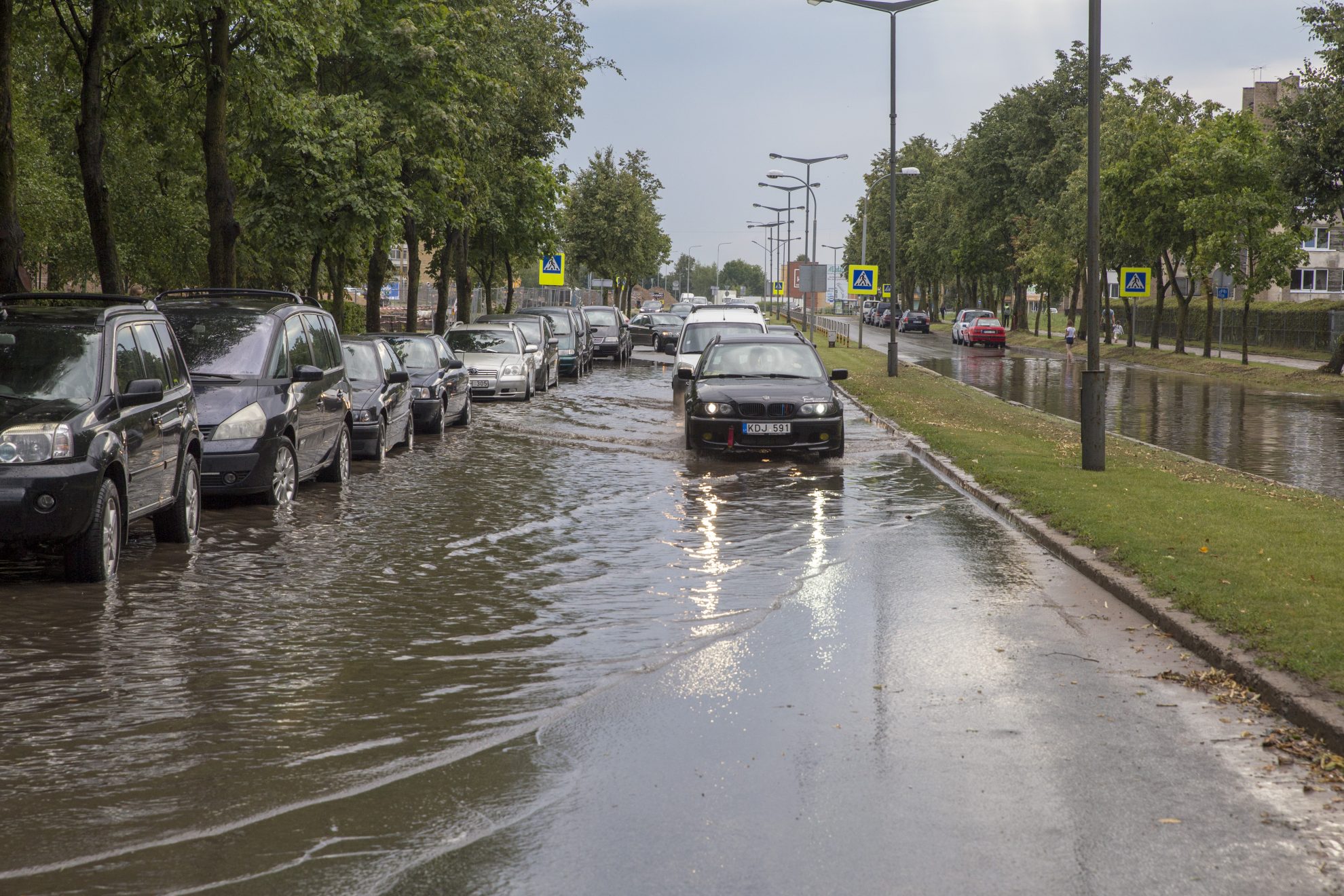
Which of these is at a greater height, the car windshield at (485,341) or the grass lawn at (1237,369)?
the car windshield at (485,341)

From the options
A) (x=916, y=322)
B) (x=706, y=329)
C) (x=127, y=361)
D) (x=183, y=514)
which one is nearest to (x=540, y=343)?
(x=706, y=329)

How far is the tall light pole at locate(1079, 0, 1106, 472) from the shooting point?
1477 centimetres

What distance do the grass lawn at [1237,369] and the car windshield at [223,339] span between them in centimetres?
2276

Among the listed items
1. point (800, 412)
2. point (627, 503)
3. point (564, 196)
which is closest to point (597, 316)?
point (564, 196)

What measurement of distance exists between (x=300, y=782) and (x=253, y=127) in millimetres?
21195

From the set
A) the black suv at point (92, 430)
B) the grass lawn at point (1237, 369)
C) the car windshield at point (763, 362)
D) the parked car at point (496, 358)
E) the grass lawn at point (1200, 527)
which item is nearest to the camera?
the grass lawn at point (1200, 527)

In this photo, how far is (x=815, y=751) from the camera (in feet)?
18.9

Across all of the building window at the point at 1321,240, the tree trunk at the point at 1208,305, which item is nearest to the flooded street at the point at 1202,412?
the tree trunk at the point at 1208,305

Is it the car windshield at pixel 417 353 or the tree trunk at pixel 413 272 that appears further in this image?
the tree trunk at pixel 413 272

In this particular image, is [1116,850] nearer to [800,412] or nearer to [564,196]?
[800,412]

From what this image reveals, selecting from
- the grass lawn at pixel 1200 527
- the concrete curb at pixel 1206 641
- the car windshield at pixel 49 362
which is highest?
the car windshield at pixel 49 362

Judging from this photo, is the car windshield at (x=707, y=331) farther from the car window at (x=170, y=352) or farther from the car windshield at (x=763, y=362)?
the car window at (x=170, y=352)

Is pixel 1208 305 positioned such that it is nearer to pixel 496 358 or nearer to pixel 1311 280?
pixel 496 358

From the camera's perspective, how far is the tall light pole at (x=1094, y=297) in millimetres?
14773
